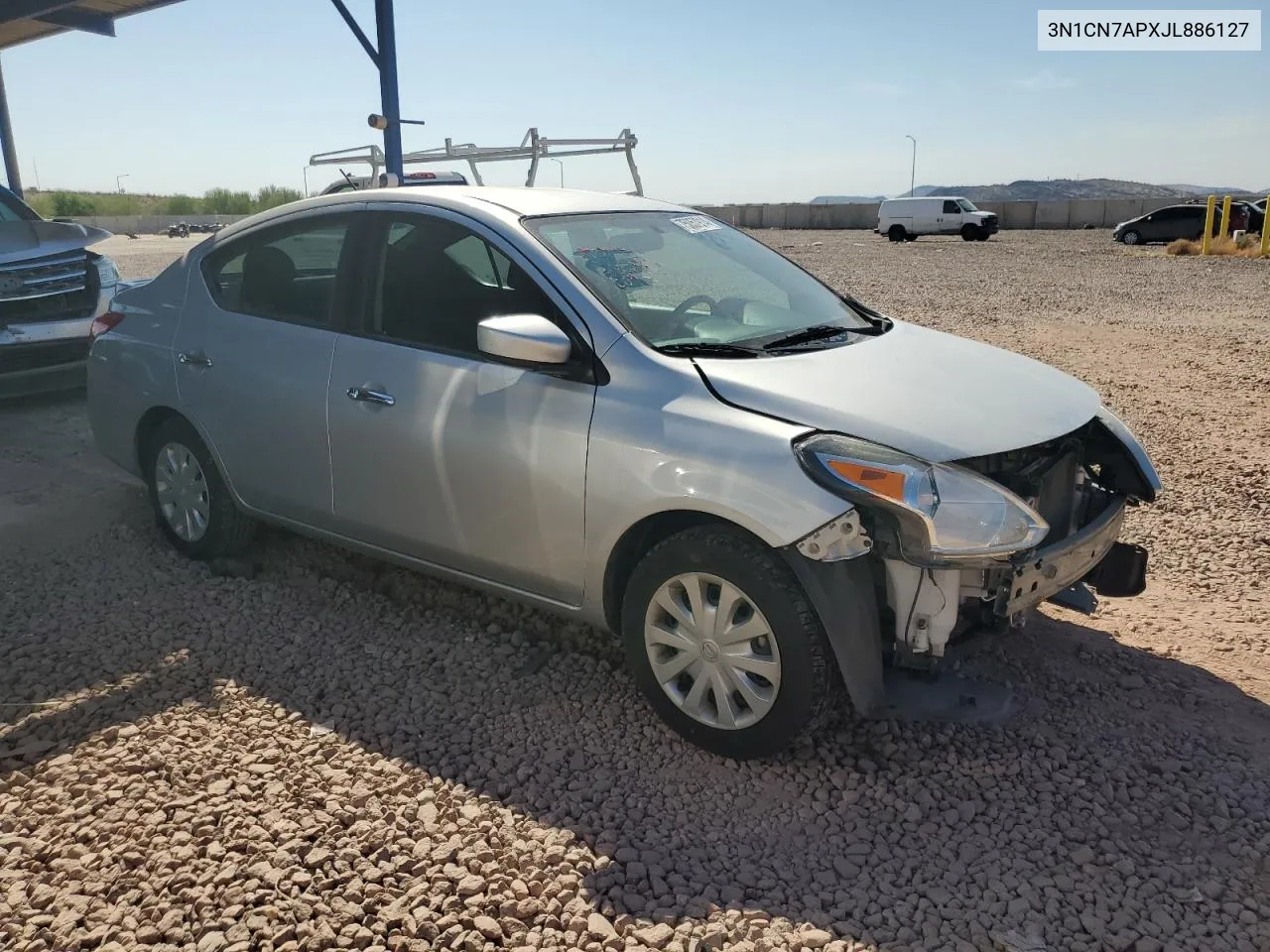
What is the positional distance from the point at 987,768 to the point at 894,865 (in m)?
0.59

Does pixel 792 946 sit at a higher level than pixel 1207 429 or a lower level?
lower

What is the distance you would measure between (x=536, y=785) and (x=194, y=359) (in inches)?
104

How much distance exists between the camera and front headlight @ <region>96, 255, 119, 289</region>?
8.11 meters

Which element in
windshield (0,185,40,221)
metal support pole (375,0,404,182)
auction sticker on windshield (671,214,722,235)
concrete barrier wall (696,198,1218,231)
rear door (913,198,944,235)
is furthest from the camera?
concrete barrier wall (696,198,1218,231)

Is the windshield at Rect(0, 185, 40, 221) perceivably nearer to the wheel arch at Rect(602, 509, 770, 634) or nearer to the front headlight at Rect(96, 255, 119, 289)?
the front headlight at Rect(96, 255, 119, 289)

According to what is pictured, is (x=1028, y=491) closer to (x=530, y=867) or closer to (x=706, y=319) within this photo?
(x=706, y=319)

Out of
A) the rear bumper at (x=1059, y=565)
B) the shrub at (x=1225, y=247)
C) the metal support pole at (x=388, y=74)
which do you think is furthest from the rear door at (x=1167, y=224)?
the rear bumper at (x=1059, y=565)

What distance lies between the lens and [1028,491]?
3234mm

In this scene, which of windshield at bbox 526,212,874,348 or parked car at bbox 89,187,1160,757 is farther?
windshield at bbox 526,212,874,348

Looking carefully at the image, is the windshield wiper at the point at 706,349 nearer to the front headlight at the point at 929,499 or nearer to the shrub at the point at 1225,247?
the front headlight at the point at 929,499

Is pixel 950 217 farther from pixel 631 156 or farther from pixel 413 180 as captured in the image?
pixel 413 180

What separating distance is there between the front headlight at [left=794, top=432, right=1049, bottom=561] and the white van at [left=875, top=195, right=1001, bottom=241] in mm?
36236

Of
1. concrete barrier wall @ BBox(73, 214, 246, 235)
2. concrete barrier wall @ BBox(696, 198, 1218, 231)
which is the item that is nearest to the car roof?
concrete barrier wall @ BBox(696, 198, 1218, 231)

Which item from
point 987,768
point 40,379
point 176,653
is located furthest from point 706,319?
point 40,379
